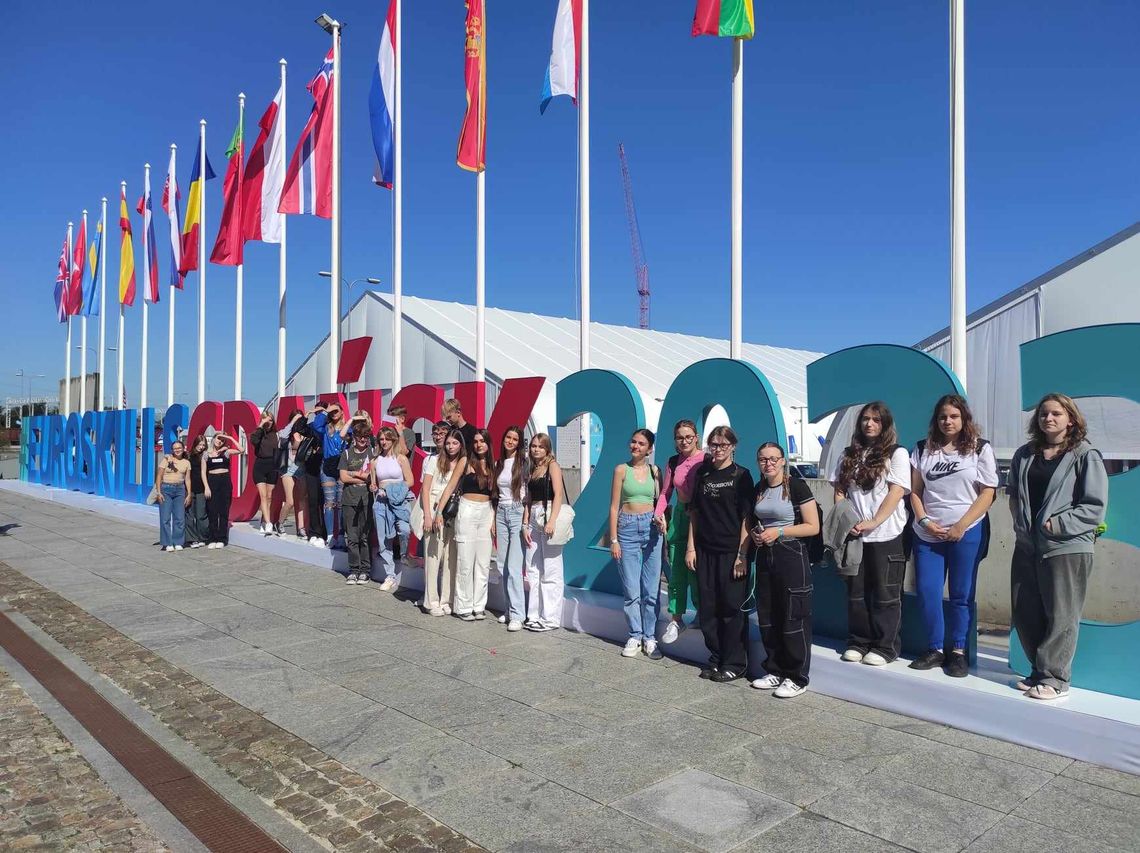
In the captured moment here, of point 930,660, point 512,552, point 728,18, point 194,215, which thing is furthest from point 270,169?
point 930,660

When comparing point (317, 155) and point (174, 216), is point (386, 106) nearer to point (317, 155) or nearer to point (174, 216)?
point (317, 155)

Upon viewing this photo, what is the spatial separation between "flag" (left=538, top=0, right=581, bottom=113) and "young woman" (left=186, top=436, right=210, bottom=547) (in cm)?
710

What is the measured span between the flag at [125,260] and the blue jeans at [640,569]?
17.5m

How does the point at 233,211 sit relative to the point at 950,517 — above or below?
above

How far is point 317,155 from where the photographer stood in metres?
12.6

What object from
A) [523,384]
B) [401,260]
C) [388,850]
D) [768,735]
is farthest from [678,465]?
[401,260]

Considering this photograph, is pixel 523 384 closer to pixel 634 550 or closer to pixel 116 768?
pixel 634 550

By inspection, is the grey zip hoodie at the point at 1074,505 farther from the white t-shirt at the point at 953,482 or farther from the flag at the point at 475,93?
the flag at the point at 475,93

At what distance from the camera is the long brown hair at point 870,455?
5125mm

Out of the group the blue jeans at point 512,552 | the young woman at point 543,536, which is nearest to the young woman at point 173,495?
the blue jeans at point 512,552

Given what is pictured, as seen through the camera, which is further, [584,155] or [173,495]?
[173,495]

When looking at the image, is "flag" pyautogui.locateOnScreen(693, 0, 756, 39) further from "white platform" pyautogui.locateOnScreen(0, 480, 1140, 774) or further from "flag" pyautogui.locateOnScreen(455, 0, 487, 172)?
"white platform" pyautogui.locateOnScreen(0, 480, 1140, 774)

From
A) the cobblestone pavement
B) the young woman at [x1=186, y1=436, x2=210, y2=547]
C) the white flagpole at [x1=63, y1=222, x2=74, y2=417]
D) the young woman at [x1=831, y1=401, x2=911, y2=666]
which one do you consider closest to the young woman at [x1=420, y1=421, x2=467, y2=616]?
the cobblestone pavement

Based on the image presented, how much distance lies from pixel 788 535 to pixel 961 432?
1.22 meters
